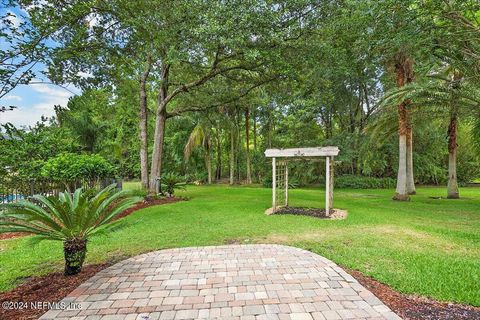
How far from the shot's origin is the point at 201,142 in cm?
1908

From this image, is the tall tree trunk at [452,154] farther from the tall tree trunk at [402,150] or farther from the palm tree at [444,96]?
the tall tree trunk at [402,150]

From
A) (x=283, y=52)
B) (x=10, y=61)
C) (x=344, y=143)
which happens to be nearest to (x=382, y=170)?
(x=344, y=143)

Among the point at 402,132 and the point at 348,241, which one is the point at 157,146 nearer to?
the point at 348,241

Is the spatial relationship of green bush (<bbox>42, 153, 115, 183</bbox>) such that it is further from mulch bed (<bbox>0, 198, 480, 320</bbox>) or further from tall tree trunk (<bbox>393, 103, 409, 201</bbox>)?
tall tree trunk (<bbox>393, 103, 409, 201</bbox>)

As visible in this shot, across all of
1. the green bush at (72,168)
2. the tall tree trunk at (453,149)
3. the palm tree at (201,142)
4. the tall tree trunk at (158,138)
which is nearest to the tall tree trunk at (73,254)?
the green bush at (72,168)

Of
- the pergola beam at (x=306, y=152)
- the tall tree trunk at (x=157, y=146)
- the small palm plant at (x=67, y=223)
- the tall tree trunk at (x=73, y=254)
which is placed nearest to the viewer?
the small palm plant at (x=67, y=223)

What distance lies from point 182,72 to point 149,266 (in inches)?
367

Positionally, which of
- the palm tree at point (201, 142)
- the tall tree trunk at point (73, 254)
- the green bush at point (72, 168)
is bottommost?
the tall tree trunk at point (73, 254)

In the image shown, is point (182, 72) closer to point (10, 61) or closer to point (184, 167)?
point (10, 61)

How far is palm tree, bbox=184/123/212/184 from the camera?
17953 millimetres

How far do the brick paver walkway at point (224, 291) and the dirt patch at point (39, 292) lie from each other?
0.49 ft

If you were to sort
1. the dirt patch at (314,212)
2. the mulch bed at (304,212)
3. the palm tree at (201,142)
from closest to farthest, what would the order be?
the dirt patch at (314,212)
the mulch bed at (304,212)
the palm tree at (201,142)

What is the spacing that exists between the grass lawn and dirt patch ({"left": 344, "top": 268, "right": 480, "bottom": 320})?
140 mm

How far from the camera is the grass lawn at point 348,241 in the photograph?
134 inches
